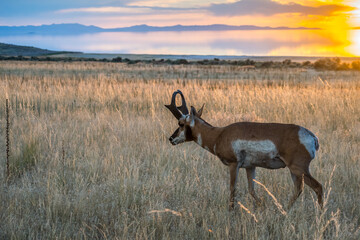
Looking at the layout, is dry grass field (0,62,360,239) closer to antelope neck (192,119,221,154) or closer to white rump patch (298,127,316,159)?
white rump patch (298,127,316,159)

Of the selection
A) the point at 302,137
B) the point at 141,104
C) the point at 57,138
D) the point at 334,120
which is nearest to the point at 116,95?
the point at 141,104

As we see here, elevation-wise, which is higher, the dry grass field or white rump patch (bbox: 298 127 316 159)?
white rump patch (bbox: 298 127 316 159)

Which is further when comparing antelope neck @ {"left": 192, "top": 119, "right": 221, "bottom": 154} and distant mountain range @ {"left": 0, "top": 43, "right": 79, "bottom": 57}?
distant mountain range @ {"left": 0, "top": 43, "right": 79, "bottom": 57}

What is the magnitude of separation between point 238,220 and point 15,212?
8.73 feet

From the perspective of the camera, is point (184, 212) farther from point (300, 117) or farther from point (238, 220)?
point (300, 117)

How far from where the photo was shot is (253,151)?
423 centimetres

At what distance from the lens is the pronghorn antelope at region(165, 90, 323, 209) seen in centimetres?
401

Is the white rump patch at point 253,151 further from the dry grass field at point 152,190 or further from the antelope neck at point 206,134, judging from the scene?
the dry grass field at point 152,190

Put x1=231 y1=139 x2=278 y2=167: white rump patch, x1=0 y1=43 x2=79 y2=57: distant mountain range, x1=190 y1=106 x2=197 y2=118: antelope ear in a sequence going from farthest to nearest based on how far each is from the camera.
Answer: x1=0 y1=43 x2=79 y2=57: distant mountain range, x1=190 y1=106 x2=197 y2=118: antelope ear, x1=231 y1=139 x2=278 y2=167: white rump patch

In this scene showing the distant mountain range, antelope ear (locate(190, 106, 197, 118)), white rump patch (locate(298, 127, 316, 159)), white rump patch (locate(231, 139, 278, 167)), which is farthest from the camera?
the distant mountain range

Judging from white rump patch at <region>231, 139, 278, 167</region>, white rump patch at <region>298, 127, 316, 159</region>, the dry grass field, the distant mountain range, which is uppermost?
the distant mountain range

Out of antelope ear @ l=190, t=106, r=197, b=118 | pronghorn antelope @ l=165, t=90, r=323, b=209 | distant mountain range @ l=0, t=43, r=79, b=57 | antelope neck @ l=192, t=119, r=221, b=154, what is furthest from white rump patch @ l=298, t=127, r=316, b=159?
distant mountain range @ l=0, t=43, r=79, b=57

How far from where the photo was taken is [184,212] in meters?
4.40

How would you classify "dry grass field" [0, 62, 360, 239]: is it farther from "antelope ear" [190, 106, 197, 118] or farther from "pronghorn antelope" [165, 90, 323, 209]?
"antelope ear" [190, 106, 197, 118]
